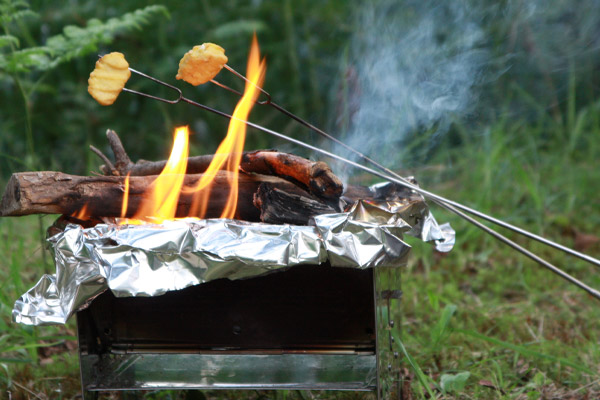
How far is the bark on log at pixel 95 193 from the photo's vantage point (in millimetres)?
1683

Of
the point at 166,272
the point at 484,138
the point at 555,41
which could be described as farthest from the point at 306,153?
the point at 484,138

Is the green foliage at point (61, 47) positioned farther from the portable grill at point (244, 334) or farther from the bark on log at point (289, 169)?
the portable grill at point (244, 334)

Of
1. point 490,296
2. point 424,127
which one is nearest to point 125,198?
point 424,127

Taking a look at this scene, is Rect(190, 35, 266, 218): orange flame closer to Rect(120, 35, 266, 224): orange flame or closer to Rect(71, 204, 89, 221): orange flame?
Rect(120, 35, 266, 224): orange flame

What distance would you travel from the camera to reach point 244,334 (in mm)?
1773

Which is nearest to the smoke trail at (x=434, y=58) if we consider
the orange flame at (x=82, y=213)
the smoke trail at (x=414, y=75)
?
the smoke trail at (x=414, y=75)

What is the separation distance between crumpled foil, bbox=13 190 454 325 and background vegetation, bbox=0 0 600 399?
64 centimetres

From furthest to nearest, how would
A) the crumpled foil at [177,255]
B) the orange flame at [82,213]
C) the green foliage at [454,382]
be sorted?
the green foliage at [454,382]
the orange flame at [82,213]
the crumpled foil at [177,255]

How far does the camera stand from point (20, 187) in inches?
65.3

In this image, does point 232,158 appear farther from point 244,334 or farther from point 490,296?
point 490,296

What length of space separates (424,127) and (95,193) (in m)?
1.62

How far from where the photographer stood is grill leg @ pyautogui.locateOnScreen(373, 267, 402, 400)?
1641 millimetres

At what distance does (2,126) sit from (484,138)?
3.71m

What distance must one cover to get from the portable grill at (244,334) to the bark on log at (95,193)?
0.25 m
